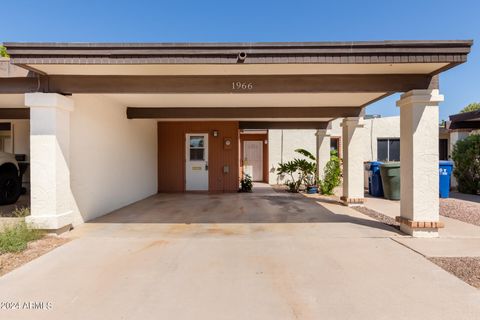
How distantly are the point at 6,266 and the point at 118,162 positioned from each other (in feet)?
14.3

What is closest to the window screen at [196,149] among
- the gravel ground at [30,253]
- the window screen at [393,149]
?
the gravel ground at [30,253]

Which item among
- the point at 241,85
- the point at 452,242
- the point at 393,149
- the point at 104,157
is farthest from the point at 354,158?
the point at 393,149

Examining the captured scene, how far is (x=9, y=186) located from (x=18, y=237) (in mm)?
4854

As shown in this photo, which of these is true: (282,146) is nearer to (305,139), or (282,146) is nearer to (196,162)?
(305,139)

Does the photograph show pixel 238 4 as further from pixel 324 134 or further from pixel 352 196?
pixel 352 196

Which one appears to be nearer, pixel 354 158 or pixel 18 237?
pixel 18 237

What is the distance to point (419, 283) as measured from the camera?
321 cm

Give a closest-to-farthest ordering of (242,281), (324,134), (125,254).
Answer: (242,281) < (125,254) < (324,134)

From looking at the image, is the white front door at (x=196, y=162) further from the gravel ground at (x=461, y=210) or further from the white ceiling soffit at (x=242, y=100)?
the gravel ground at (x=461, y=210)

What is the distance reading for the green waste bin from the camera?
30.5 ft

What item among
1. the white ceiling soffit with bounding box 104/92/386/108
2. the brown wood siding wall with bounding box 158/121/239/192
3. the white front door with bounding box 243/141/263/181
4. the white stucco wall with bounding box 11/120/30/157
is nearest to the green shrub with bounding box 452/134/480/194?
the white ceiling soffit with bounding box 104/92/386/108

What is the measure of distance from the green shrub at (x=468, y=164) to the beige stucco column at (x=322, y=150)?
14.9 feet

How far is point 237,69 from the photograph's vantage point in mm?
4887

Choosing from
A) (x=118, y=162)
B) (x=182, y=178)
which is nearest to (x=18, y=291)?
(x=118, y=162)
